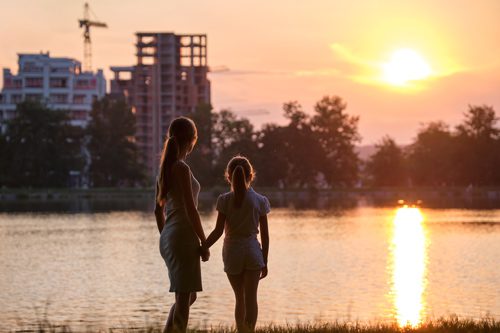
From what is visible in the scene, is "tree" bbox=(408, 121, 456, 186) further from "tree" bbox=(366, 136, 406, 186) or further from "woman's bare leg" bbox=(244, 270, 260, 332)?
"woman's bare leg" bbox=(244, 270, 260, 332)

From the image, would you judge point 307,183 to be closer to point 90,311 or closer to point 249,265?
point 90,311

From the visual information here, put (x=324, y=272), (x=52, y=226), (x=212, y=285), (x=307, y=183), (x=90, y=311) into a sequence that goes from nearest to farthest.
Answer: (x=90, y=311), (x=212, y=285), (x=324, y=272), (x=52, y=226), (x=307, y=183)

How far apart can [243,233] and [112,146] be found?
130 meters

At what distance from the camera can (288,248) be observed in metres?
55.2

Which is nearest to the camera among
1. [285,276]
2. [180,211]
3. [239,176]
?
[180,211]

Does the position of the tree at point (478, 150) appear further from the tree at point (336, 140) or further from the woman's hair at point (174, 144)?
the woman's hair at point (174, 144)

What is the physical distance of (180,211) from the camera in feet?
40.3

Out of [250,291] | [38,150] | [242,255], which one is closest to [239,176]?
[242,255]

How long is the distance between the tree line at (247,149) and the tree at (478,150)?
128 mm

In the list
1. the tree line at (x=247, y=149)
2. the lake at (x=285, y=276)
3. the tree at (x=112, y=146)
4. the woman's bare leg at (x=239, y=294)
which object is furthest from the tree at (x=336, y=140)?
the woman's bare leg at (x=239, y=294)

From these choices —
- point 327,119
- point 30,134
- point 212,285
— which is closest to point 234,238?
point 212,285

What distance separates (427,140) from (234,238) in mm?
141575

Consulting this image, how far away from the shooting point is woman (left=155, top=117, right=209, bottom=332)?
12.2 m

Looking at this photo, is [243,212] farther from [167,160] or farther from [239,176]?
[167,160]
